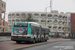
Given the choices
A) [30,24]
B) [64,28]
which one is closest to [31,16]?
[64,28]

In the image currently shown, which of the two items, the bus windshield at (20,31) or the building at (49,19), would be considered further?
the building at (49,19)

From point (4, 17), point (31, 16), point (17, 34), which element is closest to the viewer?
point (17, 34)

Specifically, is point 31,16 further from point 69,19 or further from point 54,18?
point 69,19

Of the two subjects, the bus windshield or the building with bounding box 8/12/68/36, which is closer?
the bus windshield

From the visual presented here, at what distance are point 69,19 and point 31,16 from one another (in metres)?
22.3

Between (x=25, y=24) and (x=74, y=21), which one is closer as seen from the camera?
(x=25, y=24)

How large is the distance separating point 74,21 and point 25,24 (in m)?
78.2

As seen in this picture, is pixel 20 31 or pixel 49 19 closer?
pixel 20 31

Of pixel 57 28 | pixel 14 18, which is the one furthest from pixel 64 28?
pixel 14 18

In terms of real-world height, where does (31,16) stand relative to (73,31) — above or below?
above

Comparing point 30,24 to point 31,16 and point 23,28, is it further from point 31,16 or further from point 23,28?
point 31,16

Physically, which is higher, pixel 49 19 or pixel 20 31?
pixel 49 19

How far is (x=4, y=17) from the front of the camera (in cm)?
8162

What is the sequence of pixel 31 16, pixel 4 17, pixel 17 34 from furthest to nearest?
pixel 31 16, pixel 4 17, pixel 17 34
